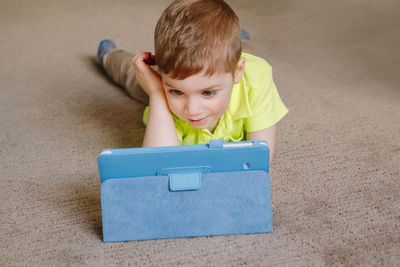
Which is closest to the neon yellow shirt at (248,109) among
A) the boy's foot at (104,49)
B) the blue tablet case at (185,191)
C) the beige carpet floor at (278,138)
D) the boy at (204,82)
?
the boy at (204,82)

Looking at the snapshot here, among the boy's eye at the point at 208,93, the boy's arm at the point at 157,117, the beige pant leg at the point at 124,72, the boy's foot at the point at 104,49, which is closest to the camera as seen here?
the boy's eye at the point at 208,93

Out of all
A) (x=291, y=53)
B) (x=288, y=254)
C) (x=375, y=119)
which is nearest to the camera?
(x=288, y=254)

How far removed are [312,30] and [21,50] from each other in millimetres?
1160

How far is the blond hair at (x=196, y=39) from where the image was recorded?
0.74 meters

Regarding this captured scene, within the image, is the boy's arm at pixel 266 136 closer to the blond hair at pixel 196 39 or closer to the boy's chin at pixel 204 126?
the boy's chin at pixel 204 126

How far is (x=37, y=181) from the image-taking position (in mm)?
900

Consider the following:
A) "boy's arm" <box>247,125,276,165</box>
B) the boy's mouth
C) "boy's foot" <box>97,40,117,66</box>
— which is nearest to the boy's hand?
the boy's mouth

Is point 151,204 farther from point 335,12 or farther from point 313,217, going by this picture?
point 335,12

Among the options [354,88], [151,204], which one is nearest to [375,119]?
[354,88]

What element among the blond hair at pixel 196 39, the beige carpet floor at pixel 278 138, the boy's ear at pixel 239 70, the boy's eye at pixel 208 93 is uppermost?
the blond hair at pixel 196 39

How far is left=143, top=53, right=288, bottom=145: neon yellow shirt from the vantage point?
901 millimetres

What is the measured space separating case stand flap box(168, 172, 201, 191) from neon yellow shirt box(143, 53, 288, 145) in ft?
0.73

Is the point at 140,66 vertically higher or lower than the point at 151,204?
higher

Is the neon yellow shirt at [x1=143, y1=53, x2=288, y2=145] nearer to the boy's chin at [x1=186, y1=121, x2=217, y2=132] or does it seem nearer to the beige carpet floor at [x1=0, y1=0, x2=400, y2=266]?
the boy's chin at [x1=186, y1=121, x2=217, y2=132]
